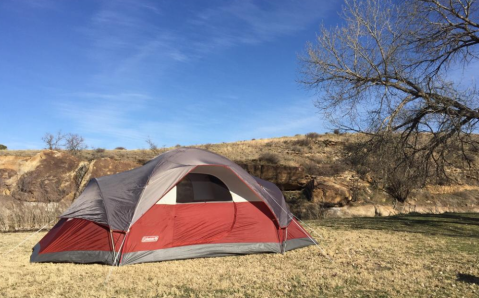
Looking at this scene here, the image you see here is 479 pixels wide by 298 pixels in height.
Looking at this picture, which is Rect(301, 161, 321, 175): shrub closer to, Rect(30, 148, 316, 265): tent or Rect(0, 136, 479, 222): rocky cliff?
Rect(0, 136, 479, 222): rocky cliff

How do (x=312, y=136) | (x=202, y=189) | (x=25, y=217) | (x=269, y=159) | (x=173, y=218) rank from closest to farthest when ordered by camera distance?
(x=173, y=218), (x=202, y=189), (x=25, y=217), (x=269, y=159), (x=312, y=136)

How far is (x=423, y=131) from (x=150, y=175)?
8.69 m

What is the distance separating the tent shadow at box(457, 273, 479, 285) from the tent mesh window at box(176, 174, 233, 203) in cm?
443

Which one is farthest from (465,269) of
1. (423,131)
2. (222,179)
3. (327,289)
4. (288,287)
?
(423,131)

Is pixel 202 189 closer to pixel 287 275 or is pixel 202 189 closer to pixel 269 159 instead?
pixel 287 275

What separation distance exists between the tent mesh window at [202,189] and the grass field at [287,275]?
1.39m

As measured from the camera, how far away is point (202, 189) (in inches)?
316

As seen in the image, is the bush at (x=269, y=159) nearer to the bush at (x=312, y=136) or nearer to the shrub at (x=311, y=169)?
the shrub at (x=311, y=169)

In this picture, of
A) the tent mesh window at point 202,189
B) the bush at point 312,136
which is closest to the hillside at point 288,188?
the tent mesh window at point 202,189

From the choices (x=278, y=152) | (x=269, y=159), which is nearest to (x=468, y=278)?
(x=269, y=159)

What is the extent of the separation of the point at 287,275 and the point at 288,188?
17993 millimetres

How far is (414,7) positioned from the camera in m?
10.6

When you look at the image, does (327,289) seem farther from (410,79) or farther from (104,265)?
(410,79)

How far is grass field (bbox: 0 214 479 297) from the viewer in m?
5.05
